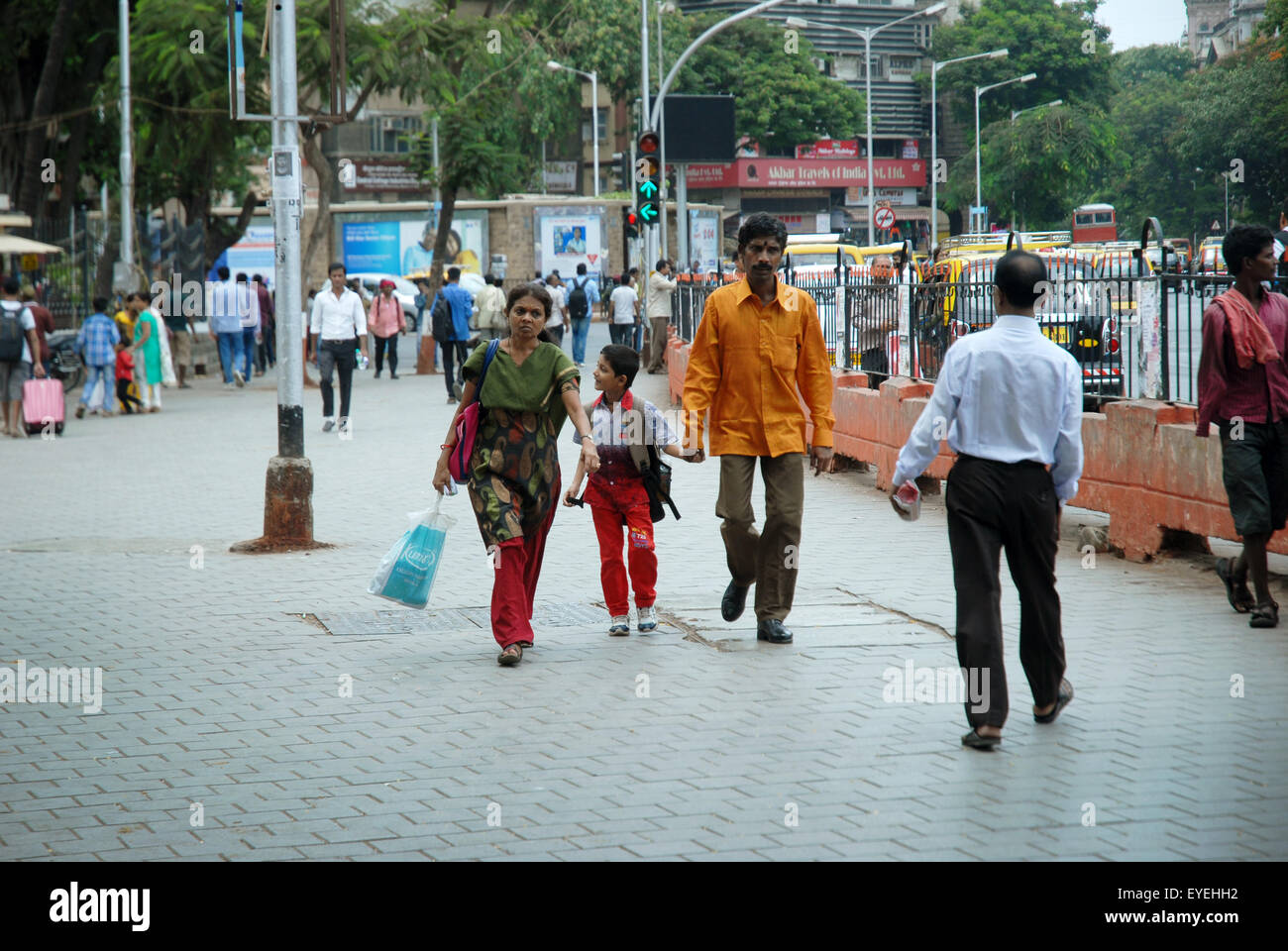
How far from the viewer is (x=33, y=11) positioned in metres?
28.2

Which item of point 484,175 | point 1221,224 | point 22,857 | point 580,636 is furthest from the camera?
point 1221,224

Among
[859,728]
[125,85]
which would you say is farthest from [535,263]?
[859,728]

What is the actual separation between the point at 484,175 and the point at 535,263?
876 inches

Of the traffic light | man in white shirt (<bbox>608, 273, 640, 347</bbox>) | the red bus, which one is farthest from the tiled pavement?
the red bus

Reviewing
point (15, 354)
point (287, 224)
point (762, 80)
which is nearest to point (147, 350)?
point (15, 354)

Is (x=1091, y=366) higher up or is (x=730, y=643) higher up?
(x=1091, y=366)

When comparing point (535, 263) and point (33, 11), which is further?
point (535, 263)

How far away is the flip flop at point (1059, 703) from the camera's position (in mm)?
5637

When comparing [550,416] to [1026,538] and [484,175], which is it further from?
[484,175]

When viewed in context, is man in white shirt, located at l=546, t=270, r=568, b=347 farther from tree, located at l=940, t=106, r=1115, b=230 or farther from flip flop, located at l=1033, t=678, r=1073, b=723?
tree, located at l=940, t=106, r=1115, b=230

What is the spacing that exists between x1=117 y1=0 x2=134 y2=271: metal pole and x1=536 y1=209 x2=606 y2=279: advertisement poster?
22399 millimetres

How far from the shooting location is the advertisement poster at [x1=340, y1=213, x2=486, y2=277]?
162 feet

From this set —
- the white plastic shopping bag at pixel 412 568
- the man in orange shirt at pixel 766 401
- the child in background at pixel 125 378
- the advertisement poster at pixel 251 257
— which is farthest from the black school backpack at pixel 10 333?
the advertisement poster at pixel 251 257

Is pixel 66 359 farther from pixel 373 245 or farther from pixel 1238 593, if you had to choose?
pixel 373 245
